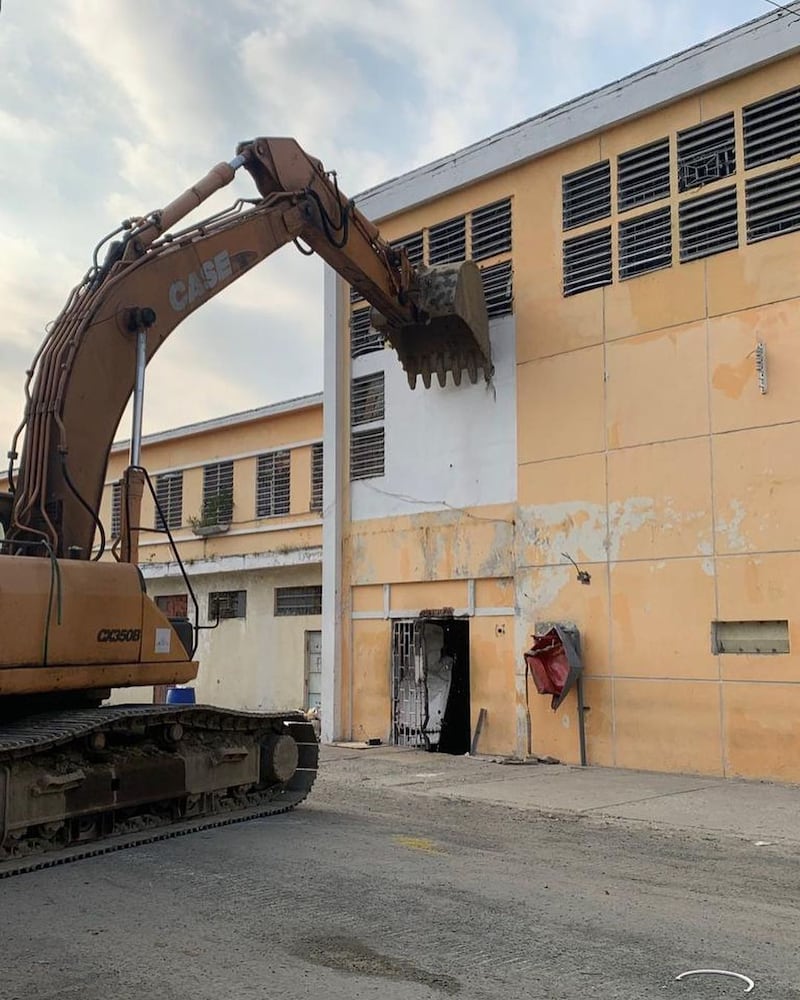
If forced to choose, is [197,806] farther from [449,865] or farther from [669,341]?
[669,341]

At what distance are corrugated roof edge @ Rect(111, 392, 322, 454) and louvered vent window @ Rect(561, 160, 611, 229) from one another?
8394 millimetres

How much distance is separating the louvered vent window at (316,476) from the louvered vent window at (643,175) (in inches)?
387

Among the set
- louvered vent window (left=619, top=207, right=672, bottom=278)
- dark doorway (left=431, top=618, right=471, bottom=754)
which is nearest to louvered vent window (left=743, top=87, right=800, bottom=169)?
louvered vent window (left=619, top=207, right=672, bottom=278)

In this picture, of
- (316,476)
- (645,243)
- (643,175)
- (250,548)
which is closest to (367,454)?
(316,476)

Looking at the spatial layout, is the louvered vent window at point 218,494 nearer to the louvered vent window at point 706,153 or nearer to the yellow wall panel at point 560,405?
the yellow wall panel at point 560,405

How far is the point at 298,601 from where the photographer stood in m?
22.4

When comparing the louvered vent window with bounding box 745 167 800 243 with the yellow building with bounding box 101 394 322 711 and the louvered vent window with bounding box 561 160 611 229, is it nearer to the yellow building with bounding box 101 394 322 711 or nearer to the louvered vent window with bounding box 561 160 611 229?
the louvered vent window with bounding box 561 160 611 229

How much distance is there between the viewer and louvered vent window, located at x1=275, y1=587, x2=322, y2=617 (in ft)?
72.1

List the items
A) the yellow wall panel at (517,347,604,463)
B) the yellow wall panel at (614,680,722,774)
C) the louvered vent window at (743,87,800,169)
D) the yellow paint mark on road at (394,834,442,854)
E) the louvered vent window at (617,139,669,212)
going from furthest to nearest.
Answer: the yellow wall panel at (517,347,604,463) → the louvered vent window at (617,139,669,212) → the louvered vent window at (743,87,800,169) → the yellow wall panel at (614,680,722,774) → the yellow paint mark on road at (394,834,442,854)

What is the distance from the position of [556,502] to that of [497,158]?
18.1 feet

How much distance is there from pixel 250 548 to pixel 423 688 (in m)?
8.54

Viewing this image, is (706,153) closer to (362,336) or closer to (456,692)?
(362,336)

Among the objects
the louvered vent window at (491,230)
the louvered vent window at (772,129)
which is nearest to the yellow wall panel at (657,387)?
the louvered vent window at (772,129)

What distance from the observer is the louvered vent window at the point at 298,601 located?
21969mm
